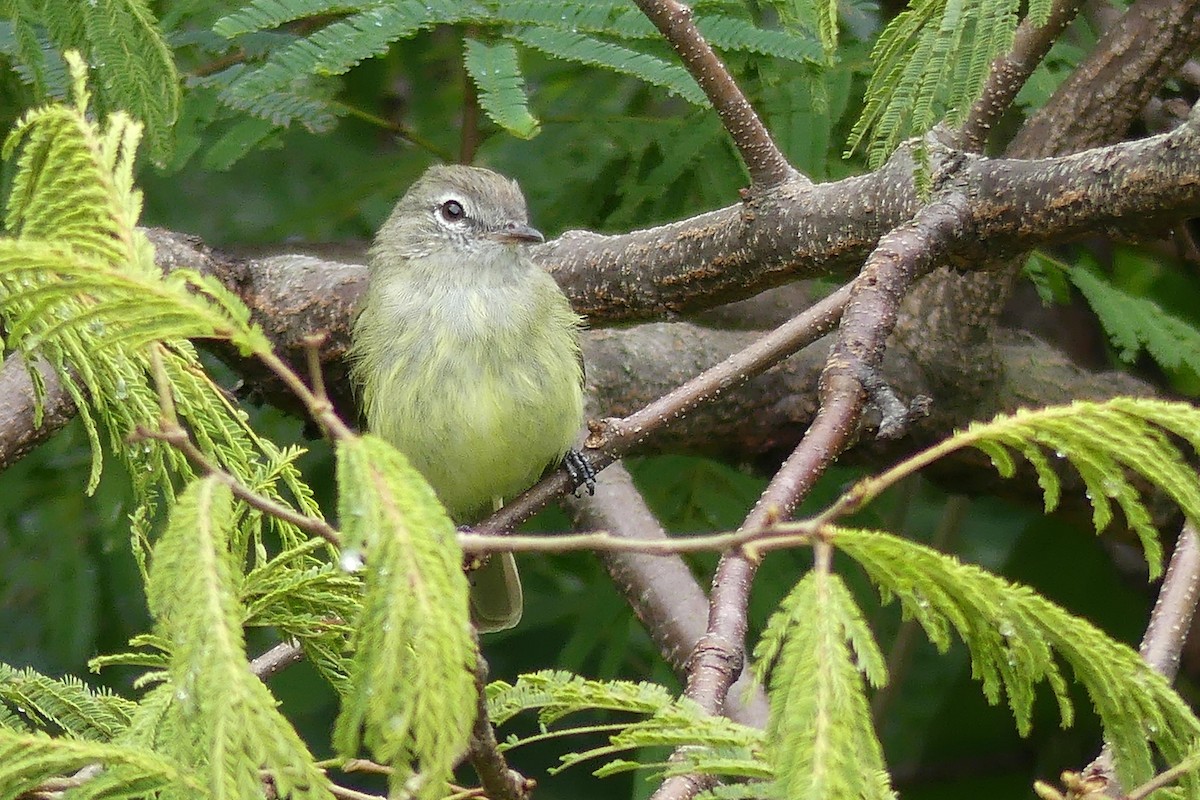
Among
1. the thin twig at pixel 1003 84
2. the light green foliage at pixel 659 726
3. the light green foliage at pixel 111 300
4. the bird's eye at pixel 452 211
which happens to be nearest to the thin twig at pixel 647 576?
the bird's eye at pixel 452 211

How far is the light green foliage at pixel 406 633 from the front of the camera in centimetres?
132

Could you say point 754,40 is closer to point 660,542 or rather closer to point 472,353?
point 472,353

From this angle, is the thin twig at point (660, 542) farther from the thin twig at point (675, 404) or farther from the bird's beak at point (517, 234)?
the bird's beak at point (517, 234)

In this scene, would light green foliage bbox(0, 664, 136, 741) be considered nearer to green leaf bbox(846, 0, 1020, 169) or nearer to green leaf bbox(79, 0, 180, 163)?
green leaf bbox(79, 0, 180, 163)

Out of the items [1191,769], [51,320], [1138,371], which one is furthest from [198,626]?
[1138,371]

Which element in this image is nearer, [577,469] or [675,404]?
[675,404]

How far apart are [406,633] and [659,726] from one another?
23.0 inches

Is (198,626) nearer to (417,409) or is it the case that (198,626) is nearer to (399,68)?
(417,409)

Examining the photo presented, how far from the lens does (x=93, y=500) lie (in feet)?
15.9

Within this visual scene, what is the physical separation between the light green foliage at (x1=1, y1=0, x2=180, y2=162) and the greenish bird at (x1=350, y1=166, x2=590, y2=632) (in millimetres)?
935

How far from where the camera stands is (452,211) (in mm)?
4484

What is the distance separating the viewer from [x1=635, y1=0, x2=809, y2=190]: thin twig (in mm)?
3084

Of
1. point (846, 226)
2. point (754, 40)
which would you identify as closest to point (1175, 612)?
point (846, 226)

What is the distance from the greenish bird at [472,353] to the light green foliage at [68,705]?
5.03 feet
